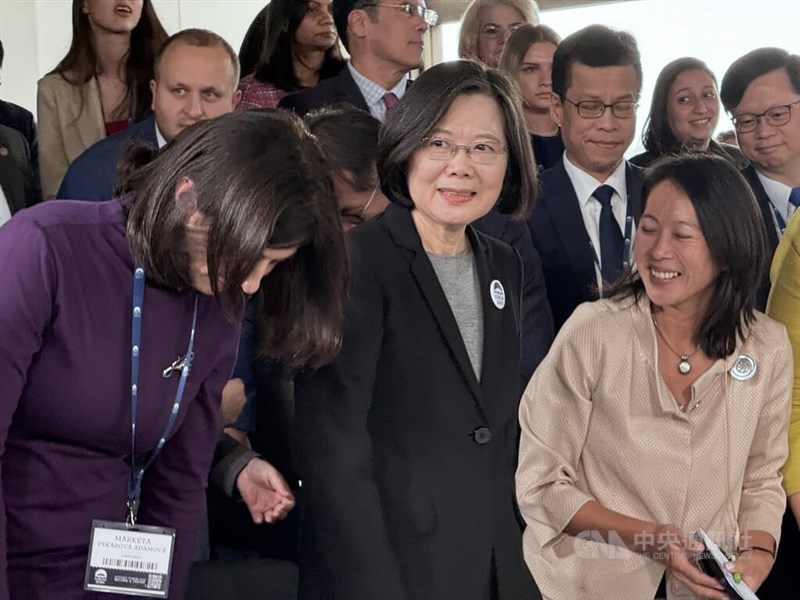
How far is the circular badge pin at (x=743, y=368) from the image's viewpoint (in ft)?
7.54

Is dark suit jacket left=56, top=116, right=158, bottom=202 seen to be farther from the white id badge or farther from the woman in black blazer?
the white id badge

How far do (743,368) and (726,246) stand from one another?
0.81ft

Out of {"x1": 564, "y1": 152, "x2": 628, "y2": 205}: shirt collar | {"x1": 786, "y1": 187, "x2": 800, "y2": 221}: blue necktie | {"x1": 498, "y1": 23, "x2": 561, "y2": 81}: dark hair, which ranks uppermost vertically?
{"x1": 498, "y1": 23, "x2": 561, "y2": 81}: dark hair

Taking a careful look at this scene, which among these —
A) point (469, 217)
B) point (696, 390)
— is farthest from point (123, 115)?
point (696, 390)

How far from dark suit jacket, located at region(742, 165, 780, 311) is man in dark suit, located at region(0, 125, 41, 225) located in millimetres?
1855

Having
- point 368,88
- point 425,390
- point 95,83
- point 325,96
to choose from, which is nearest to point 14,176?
point 95,83

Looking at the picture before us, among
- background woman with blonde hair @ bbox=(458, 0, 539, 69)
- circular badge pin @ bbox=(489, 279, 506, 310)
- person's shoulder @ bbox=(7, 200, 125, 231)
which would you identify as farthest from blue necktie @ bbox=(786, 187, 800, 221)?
person's shoulder @ bbox=(7, 200, 125, 231)

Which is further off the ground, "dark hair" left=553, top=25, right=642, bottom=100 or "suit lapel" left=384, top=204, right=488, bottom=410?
"dark hair" left=553, top=25, right=642, bottom=100

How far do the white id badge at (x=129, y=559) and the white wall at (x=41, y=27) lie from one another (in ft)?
11.0

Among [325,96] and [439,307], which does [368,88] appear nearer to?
[325,96]

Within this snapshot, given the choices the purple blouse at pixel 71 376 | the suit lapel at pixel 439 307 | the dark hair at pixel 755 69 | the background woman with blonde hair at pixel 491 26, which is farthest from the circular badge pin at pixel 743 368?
the background woman with blonde hair at pixel 491 26

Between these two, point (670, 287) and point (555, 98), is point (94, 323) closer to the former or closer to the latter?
point (670, 287)

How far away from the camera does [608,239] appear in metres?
2.97

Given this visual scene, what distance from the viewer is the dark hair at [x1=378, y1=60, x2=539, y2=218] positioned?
209cm
